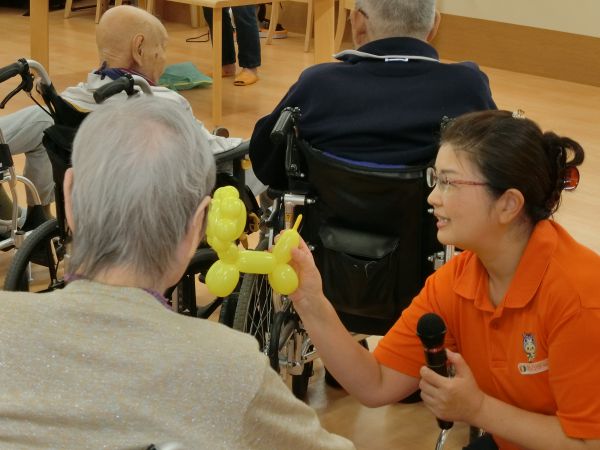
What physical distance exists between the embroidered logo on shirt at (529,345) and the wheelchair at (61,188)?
0.99 m

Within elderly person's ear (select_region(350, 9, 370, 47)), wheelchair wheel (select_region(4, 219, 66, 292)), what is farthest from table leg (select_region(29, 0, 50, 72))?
elderly person's ear (select_region(350, 9, 370, 47))

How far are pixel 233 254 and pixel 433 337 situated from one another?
34cm

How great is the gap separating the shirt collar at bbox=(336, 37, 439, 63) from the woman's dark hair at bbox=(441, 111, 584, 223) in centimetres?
73

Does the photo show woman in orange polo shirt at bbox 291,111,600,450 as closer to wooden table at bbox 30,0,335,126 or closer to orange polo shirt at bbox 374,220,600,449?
orange polo shirt at bbox 374,220,600,449

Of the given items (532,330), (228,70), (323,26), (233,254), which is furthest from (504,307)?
(228,70)

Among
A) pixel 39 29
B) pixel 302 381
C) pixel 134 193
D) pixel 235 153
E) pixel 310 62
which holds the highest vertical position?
pixel 134 193

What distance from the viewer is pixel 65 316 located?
1122mm

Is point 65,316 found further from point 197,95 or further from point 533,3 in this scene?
point 533,3

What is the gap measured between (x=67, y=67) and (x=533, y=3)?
9.66 ft

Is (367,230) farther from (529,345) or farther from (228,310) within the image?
(529,345)

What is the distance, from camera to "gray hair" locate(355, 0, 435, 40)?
256 centimetres

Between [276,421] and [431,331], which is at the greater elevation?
[276,421]

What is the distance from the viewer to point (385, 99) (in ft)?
7.99

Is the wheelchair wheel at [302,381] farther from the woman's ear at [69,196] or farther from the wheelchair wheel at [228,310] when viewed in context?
the woman's ear at [69,196]
